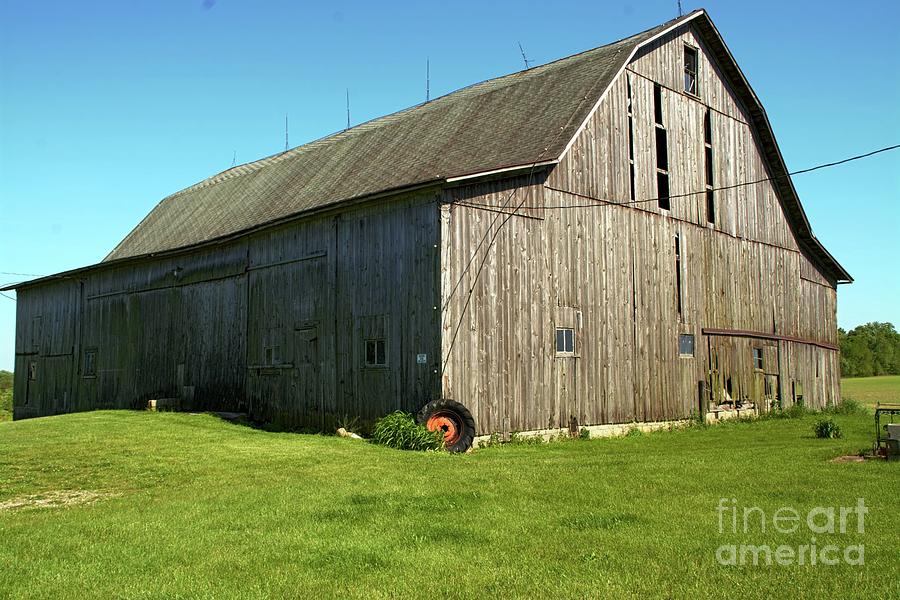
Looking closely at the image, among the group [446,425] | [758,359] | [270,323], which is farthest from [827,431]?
[270,323]

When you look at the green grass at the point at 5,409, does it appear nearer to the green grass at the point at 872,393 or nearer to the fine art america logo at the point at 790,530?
the fine art america logo at the point at 790,530

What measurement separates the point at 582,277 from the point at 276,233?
Answer: 8.25 metres

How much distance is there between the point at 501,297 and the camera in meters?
17.6

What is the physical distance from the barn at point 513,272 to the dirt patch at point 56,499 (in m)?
7.05

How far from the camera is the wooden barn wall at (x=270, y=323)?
17.6m

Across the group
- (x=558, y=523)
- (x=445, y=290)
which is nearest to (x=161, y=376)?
(x=445, y=290)

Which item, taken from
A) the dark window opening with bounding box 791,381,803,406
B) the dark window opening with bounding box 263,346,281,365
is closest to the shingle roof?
the dark window opening with bounding box 263,346,281,365

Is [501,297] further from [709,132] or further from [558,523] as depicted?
[709,132]

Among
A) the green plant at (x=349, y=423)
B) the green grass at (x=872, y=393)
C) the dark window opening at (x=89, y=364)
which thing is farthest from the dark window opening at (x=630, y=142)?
the dark window opening at (x=89, y=364)

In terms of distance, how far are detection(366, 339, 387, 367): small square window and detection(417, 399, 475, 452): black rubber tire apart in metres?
2.22

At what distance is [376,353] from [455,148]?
5690 mm

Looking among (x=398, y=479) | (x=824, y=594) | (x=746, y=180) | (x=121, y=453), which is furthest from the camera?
(x=746, y=180)

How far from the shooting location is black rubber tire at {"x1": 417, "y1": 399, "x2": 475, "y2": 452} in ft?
52.7

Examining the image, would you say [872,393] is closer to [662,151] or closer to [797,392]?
[797,392]
